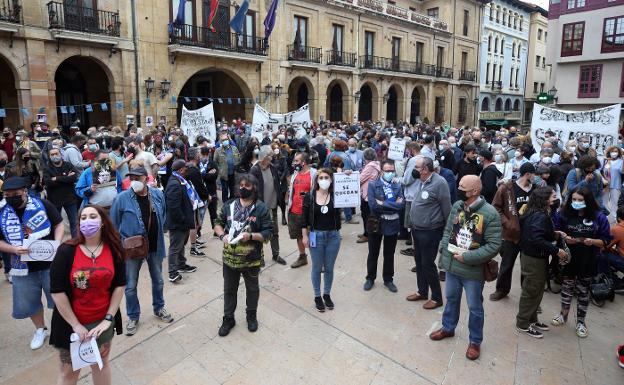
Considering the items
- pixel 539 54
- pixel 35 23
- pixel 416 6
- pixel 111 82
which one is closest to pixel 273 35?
pixel 111 82

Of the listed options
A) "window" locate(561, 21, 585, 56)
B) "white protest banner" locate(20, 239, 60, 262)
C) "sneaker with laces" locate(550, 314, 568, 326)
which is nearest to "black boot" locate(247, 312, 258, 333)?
"white protest banner" locate(20, 239, 60, 262)

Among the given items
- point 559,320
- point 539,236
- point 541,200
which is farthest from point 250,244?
point 559,320

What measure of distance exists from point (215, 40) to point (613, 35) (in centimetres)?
2542

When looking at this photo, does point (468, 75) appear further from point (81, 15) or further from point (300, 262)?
point (300, 262)

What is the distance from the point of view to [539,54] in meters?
46.2

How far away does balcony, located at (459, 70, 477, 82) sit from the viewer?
117ft

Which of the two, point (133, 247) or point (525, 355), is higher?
point (133, 247)

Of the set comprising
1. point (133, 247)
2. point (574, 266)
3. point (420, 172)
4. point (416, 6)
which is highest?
point (416, 6)

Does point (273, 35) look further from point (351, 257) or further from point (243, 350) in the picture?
point (243, 350)

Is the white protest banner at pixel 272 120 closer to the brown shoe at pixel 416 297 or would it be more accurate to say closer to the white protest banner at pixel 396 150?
the white protest banner at pixel 396 150

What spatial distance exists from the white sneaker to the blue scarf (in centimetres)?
75

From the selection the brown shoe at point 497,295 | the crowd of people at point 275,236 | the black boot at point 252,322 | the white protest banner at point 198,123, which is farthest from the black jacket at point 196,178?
the white protest banner at point 198,123

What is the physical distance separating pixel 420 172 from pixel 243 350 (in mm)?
2885

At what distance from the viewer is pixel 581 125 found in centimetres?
1048
